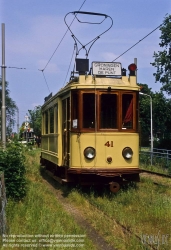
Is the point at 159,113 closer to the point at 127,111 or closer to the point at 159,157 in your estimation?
the point at 159,157

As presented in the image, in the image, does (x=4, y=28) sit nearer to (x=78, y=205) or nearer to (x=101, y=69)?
(x=101, y=69)

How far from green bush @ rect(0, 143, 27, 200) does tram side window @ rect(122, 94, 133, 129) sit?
2729mm

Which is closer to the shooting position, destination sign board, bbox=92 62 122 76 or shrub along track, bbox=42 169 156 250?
shrub along track, bbox=42 169 156 250

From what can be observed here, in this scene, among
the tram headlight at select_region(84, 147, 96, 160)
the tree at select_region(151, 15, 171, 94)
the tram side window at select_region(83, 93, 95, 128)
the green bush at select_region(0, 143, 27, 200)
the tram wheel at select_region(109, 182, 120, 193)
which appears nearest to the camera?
the green bush at select_region(0, 143, 27, 200)

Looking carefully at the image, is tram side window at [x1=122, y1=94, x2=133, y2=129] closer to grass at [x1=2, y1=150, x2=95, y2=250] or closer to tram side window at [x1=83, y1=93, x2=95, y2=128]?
tram side window at [x1=83, y1=93, x2=95, y2=128]

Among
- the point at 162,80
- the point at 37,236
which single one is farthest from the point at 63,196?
the point at 162,80

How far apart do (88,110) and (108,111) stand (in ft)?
1.62

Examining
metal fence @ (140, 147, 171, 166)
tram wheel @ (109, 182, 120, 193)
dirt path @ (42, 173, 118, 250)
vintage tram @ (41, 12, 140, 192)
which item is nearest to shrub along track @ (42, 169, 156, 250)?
A: dirt path @ (42, 173, 118, 250)

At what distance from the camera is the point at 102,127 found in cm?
Result: 1029

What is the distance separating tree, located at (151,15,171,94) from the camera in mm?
26672

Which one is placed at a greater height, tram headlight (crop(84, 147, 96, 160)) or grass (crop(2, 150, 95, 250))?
tram headlight (crop(84, 147, 96, 160))

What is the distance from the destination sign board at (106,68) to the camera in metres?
10.7

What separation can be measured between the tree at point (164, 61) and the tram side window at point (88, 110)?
17.3 metres

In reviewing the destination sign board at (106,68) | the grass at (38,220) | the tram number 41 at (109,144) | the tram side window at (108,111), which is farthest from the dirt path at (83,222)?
the destination sign board at (106,68)
